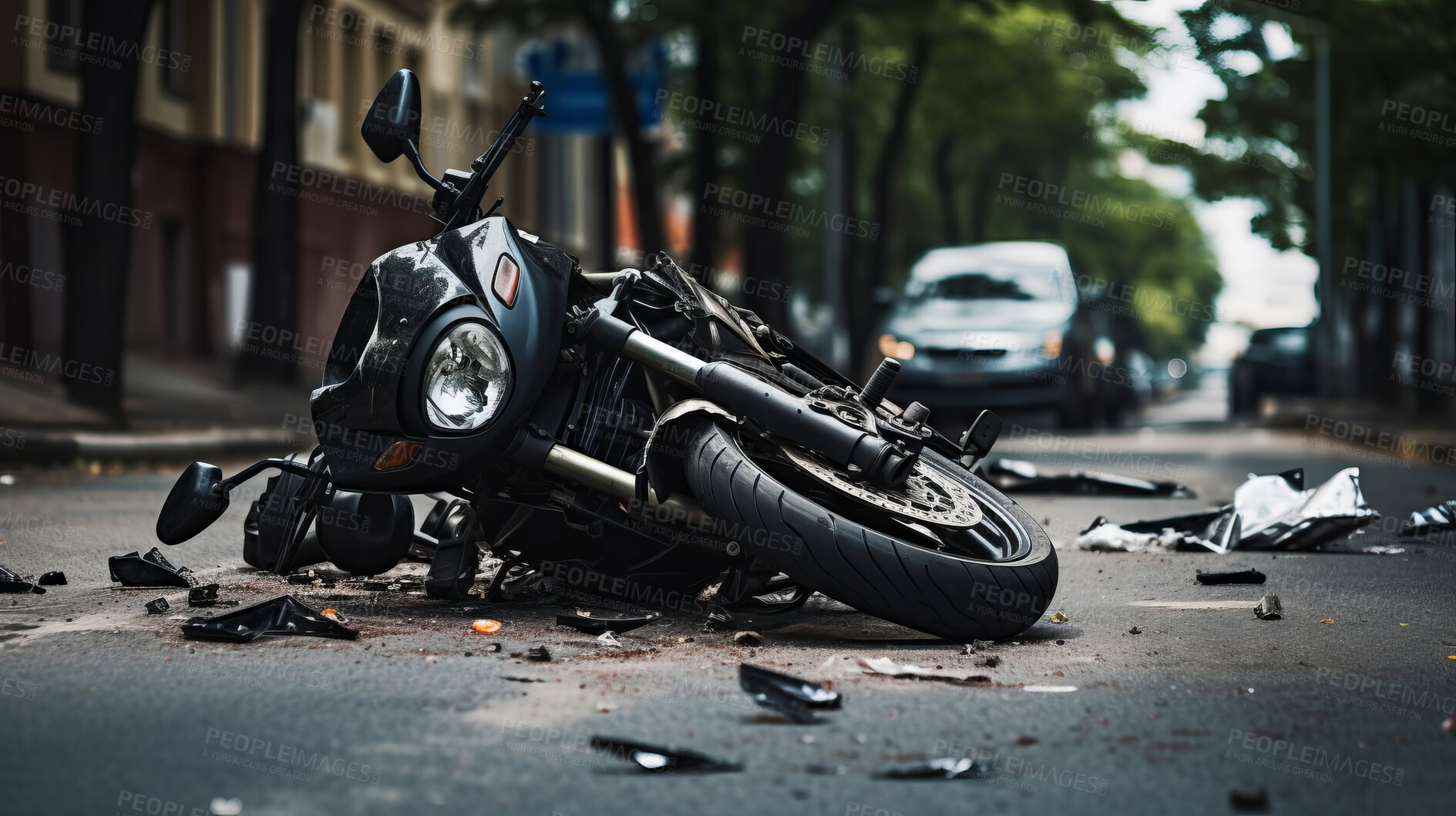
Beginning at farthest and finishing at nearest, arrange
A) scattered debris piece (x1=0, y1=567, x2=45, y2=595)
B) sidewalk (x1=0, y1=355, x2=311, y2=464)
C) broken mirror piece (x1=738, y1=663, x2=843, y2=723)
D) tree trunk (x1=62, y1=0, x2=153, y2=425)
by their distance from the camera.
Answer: tree trunk (x1=62, y1=0, x2=153, y2=425) < sidewalk (x1=0, y1=355, x2=311, y2=464) < scattered debris piece (x1=0, y1=567, x2=45, y2=595) < broken mirror piece (x1=738, y1=663, x2=843, y2=723)

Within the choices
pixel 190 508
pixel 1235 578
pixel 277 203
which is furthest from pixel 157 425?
pixel 1235 578

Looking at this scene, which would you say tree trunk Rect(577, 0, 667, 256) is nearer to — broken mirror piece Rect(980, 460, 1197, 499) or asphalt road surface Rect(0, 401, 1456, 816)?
broken mirror piece Rect(980, 460, 1197, 499)

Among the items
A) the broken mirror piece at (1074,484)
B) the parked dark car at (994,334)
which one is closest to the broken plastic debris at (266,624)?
the broken mirror piece at (1074,484)

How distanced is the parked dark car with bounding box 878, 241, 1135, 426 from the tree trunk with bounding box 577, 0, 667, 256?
14.1 ft

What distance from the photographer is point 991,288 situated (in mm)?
18094

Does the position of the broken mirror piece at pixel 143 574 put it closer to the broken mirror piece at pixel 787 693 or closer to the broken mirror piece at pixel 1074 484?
the broken mirror piece at pixel 787 693

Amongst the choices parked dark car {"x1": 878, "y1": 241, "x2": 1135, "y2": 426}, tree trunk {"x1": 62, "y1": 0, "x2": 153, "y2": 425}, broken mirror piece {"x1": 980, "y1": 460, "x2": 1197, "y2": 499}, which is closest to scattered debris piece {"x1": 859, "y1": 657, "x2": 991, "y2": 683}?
broken mirror piece {"x1": 980, "y1": 460, "x2": 1197, "y2": 499}

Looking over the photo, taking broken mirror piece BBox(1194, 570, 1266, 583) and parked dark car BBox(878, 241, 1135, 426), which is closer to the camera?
broken mirror piece BBox(1194, 570, 1266, 583)

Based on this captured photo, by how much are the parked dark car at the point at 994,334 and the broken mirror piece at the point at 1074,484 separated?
20.4ft

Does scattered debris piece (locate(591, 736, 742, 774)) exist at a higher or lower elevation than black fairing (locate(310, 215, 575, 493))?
lower

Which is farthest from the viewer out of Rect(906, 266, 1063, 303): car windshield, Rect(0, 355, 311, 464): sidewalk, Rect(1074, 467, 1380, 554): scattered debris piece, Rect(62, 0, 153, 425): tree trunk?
Rect(906, 266, 1063, 303): car windshield

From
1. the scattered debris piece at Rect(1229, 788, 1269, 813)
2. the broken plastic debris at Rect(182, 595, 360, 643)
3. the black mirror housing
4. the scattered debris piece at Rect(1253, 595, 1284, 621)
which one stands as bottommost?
the broken plastic debris at Rect(182, 595, 360, 643)

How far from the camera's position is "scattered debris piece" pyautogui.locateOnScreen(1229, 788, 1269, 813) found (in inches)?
118

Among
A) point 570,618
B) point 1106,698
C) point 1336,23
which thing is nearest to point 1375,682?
point 1106,698
